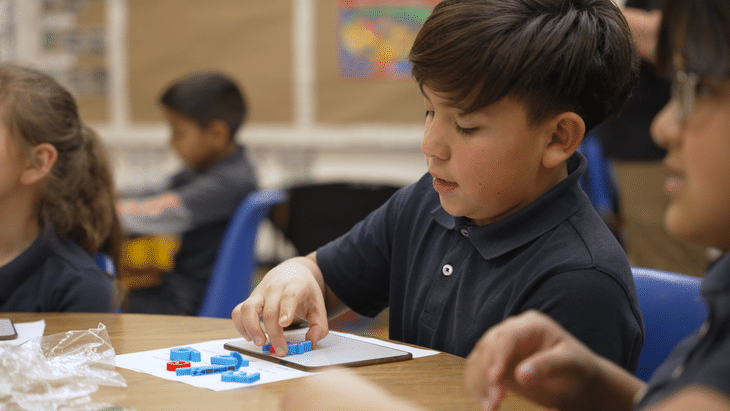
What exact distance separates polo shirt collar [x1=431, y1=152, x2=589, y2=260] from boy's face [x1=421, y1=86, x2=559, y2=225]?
3 centimetres

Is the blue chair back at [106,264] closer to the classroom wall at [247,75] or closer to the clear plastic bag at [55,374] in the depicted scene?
the clear plastic bag at [55,374]

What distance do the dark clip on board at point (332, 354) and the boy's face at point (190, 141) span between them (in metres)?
1.96

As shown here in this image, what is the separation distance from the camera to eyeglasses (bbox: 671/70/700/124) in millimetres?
503

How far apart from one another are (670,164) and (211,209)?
209 cm

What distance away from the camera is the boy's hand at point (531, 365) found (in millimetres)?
555

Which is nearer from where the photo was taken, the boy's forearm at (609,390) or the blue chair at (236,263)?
the boy's forearm at (609,390)

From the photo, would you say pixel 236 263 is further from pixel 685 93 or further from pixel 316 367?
pixel 685 93

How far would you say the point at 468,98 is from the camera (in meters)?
0.90

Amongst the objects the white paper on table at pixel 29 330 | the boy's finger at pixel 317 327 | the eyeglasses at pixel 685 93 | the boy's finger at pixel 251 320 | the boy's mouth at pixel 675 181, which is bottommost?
the white paper on table at pixel 29 330

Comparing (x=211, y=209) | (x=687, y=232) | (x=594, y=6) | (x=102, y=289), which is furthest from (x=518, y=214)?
(x=211, y=209)

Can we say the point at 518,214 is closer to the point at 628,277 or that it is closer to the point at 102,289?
the point at 628,277

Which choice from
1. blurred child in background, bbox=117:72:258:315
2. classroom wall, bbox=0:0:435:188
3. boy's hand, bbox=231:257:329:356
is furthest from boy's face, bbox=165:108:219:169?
boy's hand, bbox=231:257:329:356

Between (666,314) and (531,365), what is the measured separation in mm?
495

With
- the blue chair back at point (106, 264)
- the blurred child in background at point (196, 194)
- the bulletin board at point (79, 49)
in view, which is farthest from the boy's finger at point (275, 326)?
the bulletin board at point (79, 49)
